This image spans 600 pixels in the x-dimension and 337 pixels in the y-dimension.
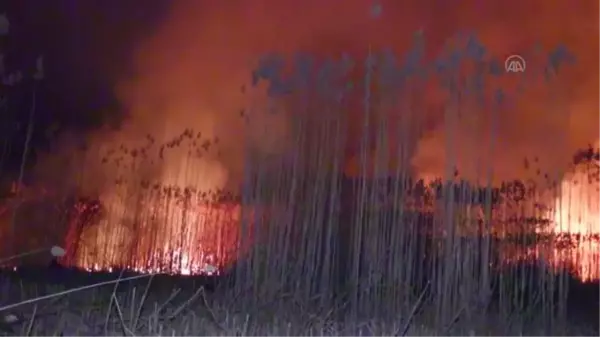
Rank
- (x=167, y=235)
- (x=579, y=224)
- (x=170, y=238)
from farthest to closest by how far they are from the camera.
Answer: (x=167, y=235), (x=170, y=238), (x=579, y=224)

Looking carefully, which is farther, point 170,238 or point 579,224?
point 170,238

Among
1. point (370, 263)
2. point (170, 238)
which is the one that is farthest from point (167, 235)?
point (370, 263)

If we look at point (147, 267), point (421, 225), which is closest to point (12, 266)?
point (147, 267)

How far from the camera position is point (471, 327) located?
8.20 meters

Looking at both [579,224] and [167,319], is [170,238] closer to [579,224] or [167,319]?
[579,224]

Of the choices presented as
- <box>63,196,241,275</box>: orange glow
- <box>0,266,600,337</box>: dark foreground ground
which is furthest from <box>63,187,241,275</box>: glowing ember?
<box>0,266,600,337</box>: dark foreground ground

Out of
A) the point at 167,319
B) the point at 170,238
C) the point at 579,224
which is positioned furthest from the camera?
the point at 170,238

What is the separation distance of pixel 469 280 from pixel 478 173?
1823 millimetres

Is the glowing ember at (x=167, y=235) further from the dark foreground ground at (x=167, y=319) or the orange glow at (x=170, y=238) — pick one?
the dark foreground ground at (x=167, y=319)

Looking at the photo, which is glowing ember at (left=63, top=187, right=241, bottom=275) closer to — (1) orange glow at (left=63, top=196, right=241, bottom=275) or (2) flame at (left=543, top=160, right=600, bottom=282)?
(1) orange glow at (left=63, top=196, right=241, bottom=275)

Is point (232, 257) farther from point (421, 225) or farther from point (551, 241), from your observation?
point (551, 241)

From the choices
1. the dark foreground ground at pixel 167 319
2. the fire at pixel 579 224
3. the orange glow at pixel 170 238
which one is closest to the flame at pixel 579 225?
the fire at pixel 579 224

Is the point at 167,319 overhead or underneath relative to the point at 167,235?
underneath

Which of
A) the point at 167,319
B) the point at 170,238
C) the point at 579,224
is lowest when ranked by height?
the point at 167,319
